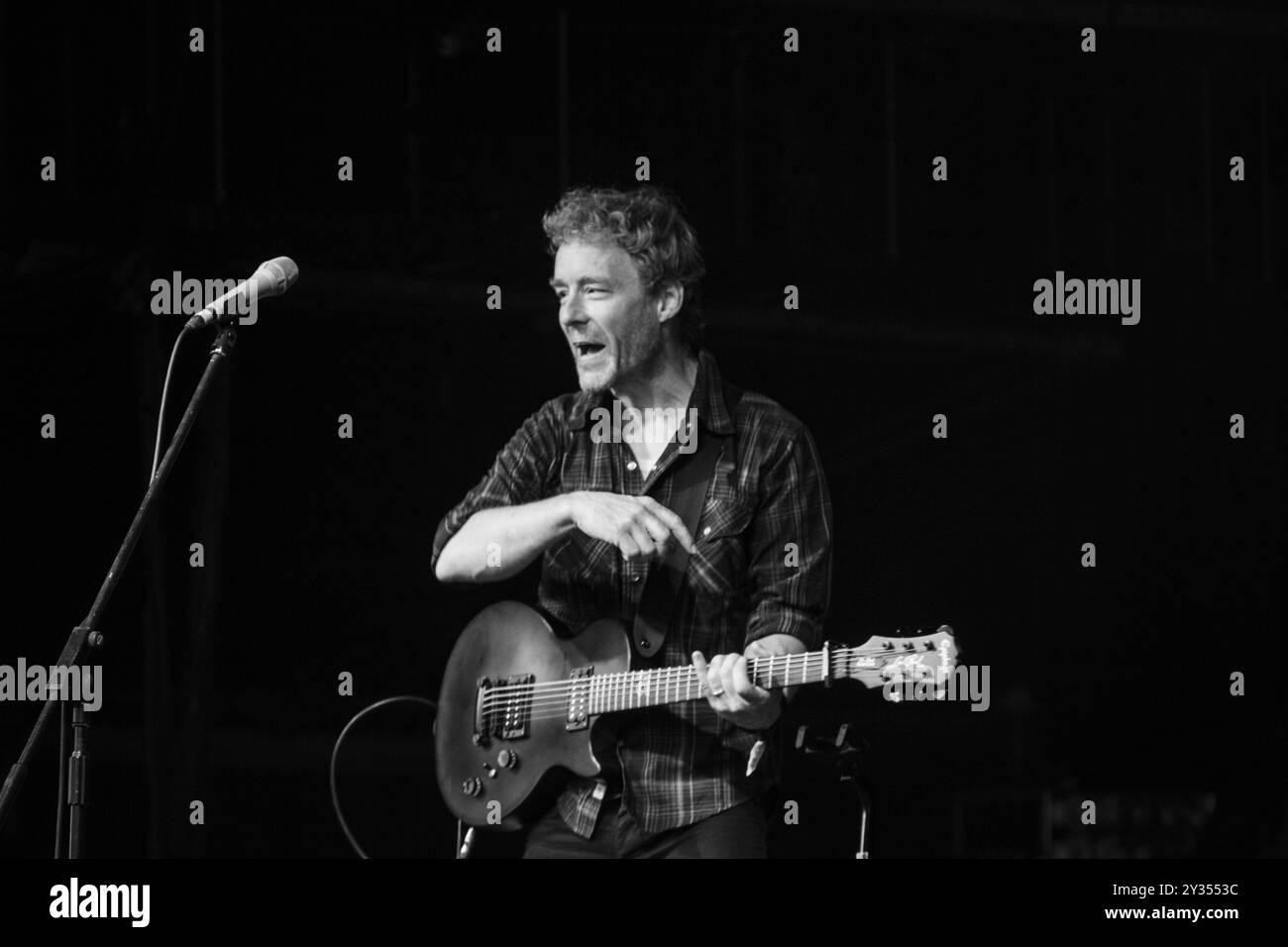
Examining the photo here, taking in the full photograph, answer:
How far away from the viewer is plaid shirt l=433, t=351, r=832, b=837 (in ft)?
13.5

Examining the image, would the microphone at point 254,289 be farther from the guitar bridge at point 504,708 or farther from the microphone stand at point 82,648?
the guitar bridge at point 504,708

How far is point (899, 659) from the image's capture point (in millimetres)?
3982

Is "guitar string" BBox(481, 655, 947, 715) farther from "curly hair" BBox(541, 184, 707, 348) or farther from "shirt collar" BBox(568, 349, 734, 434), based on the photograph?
"curly hair" BBox(541, 184, 707, 348)

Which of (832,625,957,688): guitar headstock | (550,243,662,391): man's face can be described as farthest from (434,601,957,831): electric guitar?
(550,243,662,391): man's face

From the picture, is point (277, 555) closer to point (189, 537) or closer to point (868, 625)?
point (189, 537)

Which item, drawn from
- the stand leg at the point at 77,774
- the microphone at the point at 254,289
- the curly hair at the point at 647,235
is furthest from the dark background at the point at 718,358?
the stand leg at the point at 77,774

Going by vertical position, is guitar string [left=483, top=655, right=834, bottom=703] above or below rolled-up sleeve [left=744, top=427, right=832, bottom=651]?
below

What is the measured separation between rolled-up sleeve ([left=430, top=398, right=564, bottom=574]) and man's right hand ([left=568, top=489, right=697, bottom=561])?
0.28 m

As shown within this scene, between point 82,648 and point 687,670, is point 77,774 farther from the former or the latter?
point 687,670

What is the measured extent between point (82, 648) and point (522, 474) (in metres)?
1.17

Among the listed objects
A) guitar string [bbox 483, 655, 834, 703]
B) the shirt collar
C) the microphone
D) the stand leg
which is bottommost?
the stand leg

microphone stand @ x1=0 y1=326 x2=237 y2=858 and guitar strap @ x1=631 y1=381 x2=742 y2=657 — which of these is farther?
guitar strap @ x1=631 y1=381 x2=742 y2=657

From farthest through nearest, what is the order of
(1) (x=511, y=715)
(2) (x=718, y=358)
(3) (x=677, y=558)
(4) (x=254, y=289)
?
1. (2) (x=718, y=358)
2. (1) (x=511, y=715)
3. (3) (x=677, y=558)
4. (4) (x=254, y=289)

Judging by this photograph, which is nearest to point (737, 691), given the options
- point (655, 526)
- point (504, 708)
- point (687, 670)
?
point (687, 670)
